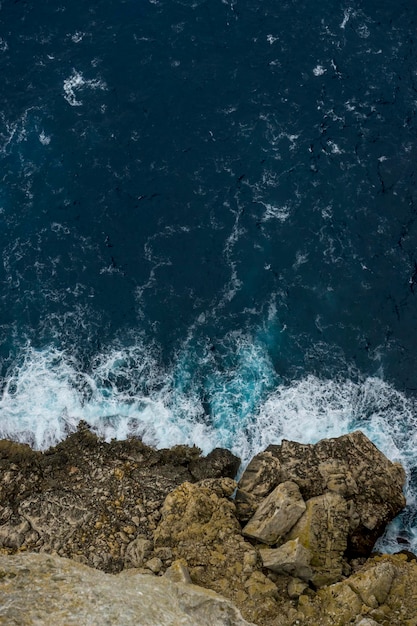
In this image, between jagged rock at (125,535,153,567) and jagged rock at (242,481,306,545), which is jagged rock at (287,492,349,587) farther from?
jagged rock at (125,535,153,567)

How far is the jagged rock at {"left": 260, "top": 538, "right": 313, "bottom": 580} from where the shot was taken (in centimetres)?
6981

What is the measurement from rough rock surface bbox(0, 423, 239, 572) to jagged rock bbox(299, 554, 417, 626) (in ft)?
59.3

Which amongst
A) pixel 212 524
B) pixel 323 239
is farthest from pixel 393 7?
pixel 212 524

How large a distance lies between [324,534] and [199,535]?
42.2ft

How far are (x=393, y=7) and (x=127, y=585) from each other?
98179 mm

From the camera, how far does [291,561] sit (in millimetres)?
69562

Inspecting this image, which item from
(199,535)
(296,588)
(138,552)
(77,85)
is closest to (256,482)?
(199,535)

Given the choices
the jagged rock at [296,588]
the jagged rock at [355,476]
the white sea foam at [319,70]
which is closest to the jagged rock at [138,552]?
the jagged rock at [296,588]

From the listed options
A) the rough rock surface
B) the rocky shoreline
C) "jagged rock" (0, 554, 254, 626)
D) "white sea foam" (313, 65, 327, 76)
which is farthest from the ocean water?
"jagged rock" (0, 554, 254, 626)

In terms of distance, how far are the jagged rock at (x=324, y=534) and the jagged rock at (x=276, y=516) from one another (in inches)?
34.3

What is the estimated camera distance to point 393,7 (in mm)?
→ 116312

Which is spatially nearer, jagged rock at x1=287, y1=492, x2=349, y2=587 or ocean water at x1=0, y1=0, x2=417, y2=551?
jagged rock at x1=287, y1=492, x2=349, y2=587

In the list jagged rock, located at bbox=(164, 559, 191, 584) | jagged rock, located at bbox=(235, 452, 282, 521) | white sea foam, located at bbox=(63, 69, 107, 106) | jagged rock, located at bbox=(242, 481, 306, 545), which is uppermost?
white sea foam, located at bbox=(63, 69, 107, 106)

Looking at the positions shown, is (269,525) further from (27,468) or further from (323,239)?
(323,239)
